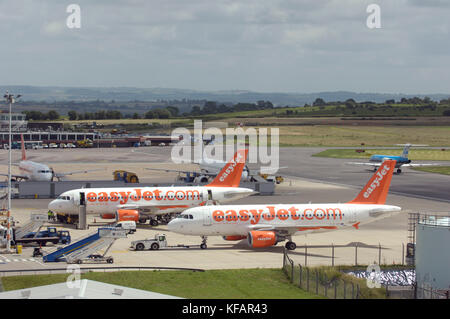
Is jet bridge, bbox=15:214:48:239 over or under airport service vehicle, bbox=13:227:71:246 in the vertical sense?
over

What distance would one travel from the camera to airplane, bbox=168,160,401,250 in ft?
227

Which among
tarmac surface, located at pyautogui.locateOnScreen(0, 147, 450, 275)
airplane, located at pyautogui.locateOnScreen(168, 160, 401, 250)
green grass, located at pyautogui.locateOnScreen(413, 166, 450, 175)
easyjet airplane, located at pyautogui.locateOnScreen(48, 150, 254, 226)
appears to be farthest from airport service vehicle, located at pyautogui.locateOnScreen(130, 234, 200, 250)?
green grass, located at pyautogui.locateOnScreen(413, 166, 450, 175)

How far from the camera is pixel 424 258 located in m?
51.8

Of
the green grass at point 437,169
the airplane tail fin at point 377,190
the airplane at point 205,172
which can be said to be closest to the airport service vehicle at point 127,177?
the airplane at point 205,172

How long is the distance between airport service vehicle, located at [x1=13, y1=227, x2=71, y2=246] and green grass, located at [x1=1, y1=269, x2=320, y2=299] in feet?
52.0

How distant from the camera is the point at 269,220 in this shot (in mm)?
70312

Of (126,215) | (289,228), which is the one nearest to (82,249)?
(126,215)

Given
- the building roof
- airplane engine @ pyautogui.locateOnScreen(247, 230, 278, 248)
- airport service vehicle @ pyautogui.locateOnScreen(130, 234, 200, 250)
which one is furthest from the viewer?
airport service vehicle @ pyautogui.locateOnScreen(130, 234, 200, 250)

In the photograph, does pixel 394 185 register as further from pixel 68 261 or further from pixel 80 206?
pixel 68 261

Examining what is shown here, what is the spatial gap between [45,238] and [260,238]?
21.0 metres

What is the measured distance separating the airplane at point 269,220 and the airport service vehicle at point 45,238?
1067 cm

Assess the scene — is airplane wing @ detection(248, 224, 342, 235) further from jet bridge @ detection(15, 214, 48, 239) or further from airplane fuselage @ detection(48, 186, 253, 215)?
jet bridge @ detection(15, 214, 48, 239)

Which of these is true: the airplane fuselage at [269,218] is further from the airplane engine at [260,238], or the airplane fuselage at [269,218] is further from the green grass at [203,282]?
the green grass at [203,282]

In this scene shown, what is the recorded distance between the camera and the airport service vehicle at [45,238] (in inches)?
2789
